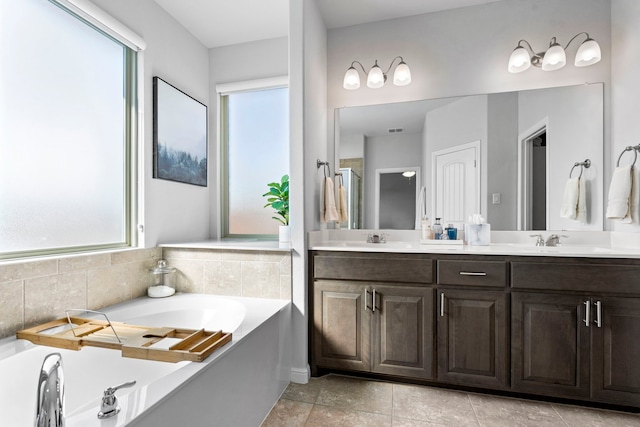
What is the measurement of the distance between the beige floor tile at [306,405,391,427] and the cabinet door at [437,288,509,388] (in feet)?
1.60

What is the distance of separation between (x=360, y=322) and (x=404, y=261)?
19.0 inches

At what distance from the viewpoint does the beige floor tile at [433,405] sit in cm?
170

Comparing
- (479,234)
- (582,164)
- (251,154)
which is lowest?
(479,234)

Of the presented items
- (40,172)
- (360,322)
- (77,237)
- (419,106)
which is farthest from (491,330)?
(40,172)

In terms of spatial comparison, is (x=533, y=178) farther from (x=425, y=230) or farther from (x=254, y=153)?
(x=254, y=153)

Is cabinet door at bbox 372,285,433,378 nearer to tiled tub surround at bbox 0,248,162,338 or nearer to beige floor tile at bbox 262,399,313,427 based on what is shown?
beige floor tile at bbox 262,399,313,427

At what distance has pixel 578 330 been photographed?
1748 millimetres

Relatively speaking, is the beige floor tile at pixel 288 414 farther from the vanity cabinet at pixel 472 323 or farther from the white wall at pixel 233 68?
the white wall at pixel 233 68

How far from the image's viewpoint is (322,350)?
212cm

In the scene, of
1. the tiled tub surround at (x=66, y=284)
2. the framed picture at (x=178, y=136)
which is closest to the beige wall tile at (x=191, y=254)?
the tiled tub surround at (x=66, y=284)

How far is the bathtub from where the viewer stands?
1053 mm

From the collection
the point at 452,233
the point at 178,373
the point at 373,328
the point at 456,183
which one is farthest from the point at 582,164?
the point at 178,373

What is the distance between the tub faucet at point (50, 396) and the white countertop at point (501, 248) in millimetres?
1496

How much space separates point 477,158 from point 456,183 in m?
0.23
